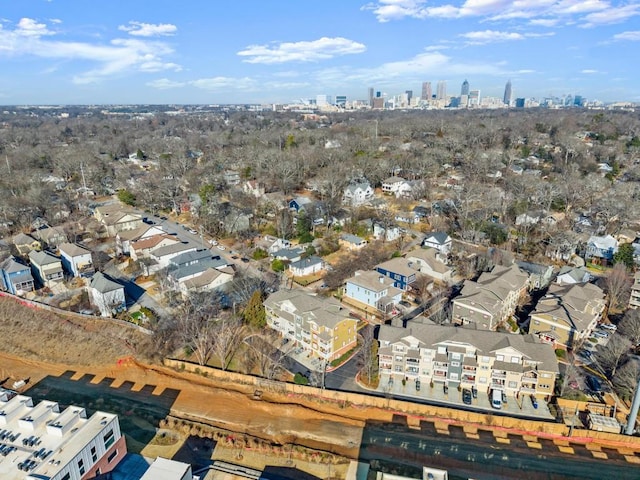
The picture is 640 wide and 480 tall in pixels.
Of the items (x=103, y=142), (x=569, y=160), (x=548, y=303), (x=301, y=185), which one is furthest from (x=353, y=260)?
(x=103, y=142)

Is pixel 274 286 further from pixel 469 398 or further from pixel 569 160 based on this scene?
pixel 569 160

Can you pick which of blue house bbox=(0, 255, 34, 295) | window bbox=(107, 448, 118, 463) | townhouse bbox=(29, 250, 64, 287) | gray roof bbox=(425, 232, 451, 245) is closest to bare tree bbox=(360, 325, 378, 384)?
window bbox=(107, 448, 118, 463)

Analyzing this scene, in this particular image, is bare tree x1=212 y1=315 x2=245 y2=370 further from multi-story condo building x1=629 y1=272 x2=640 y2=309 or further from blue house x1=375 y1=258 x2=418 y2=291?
multi-story condo building x1=629 y1=272 x2=640 y2=309

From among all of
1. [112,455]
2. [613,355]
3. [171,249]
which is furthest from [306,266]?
[613,355]

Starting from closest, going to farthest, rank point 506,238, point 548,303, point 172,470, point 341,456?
point 172,470
point 341,456
point 548,303
point 506,238

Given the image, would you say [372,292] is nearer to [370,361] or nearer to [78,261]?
[370,361]

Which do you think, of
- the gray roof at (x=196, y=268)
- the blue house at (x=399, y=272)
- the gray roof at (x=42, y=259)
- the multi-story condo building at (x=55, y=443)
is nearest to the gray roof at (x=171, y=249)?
the gray roof at (x=196, y=268)
